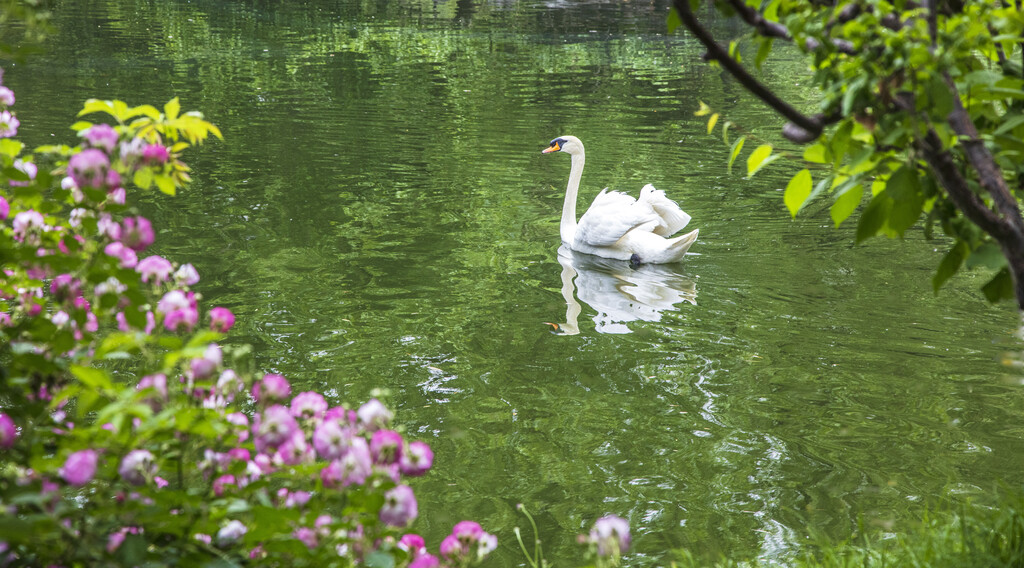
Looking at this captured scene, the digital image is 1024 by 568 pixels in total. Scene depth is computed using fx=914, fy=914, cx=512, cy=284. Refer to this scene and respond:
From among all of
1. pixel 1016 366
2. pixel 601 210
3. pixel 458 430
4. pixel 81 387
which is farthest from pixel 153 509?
pixel 601 210

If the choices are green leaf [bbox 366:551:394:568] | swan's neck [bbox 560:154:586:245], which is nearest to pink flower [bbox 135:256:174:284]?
green leaf [bbox 366:551:394:568]

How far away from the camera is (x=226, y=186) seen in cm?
1050

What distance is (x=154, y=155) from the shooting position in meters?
2.27

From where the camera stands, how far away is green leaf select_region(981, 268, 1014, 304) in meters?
2.36

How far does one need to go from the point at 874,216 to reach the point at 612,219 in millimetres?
6132

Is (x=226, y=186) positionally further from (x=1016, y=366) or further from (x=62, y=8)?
(x=62, y=8)

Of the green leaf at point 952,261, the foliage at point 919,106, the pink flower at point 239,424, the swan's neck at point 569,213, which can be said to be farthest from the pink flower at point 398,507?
the swan's neck at point 569,213

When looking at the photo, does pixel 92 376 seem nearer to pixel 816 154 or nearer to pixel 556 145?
pixel 816 154

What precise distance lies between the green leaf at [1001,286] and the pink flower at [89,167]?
7.18 feet

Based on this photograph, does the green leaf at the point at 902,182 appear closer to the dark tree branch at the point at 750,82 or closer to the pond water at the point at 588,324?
the dark tree branch at the point at 750,82

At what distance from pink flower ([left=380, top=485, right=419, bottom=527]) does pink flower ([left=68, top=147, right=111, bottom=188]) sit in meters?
0.99

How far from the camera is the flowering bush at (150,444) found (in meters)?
1.80

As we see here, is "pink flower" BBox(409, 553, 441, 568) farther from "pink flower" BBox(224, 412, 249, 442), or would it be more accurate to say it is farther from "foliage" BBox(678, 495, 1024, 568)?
"foliage" BBox(678, 495, 1024, 568)

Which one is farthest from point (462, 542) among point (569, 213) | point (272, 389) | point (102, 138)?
point (569, 213)
